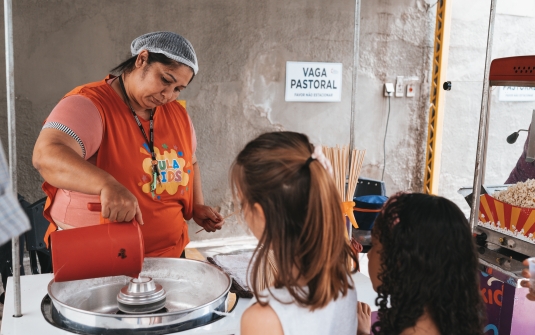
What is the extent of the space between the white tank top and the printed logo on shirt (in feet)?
2.44

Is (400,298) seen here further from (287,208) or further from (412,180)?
(412,180)

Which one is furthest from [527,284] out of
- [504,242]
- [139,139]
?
[139,139]

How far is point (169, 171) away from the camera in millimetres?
1734

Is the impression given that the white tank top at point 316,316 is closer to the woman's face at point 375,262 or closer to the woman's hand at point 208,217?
the woman's face at point 375,262

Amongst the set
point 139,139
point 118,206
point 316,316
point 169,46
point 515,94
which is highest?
point 169,46

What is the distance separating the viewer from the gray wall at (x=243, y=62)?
136 inches

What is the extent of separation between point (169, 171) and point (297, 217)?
0.79 m

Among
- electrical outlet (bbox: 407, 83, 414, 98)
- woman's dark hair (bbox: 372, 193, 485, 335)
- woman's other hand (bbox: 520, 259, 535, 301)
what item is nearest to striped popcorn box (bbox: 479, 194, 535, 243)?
woman's other hand (bbox: 520, 259, 535, 301)

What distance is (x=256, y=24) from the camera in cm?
399

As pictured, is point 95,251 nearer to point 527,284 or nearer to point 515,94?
point 527,284

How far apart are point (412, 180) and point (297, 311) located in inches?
152

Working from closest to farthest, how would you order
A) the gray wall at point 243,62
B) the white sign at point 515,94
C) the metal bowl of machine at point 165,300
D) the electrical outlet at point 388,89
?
the metal bowl of machine at point 165,300 < the gray wall at point 243,62 < the electrical outlet at point 388,89 < the white sign at point 515,94

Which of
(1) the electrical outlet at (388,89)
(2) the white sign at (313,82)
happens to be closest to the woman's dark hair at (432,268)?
(2) the white sign at (313,82)

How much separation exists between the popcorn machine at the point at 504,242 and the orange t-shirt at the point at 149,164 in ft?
3.21
